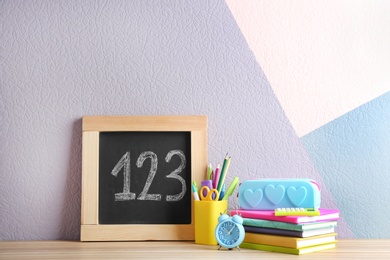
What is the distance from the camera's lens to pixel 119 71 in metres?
1.43

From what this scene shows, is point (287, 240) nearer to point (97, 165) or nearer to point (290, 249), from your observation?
point (290, 249)

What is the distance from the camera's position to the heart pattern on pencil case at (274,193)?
4.02 ft

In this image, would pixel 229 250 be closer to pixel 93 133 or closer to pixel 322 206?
pixel 322 206

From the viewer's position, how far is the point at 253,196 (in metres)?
1.26

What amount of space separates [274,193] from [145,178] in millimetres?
375

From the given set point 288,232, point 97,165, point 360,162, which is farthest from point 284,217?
point 97,165

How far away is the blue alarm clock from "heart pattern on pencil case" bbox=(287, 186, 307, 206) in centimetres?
15

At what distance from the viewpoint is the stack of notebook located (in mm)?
1107

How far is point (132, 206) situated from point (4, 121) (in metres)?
0.45

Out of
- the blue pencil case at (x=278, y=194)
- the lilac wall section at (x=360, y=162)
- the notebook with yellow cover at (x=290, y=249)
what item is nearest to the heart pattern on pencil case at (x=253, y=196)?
the blue pencil case at (x=278, y=194)

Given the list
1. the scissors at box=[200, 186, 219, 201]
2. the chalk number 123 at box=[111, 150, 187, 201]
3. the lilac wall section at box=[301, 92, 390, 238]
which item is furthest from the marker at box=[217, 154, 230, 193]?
the lilac wall section at box=[301, 92, 390, 238]

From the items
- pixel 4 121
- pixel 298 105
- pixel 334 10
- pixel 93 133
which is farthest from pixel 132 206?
pixel 334 10

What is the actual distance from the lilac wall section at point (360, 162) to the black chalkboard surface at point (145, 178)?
379mm

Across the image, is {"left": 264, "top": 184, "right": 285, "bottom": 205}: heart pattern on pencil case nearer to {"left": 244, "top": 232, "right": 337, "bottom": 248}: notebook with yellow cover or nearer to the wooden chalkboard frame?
{"left": 244, "top": 232, "right": 337, "bottom": 248}: notebook with yellow cover
